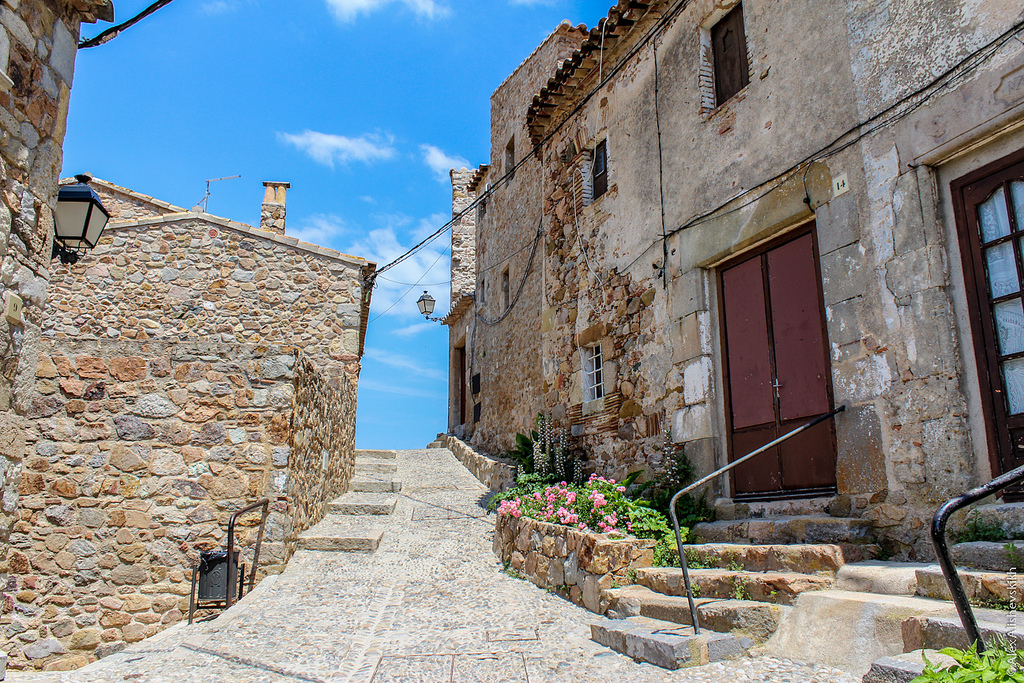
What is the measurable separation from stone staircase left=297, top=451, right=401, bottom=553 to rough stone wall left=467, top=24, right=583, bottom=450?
273 cm

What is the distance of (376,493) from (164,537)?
4.01 m

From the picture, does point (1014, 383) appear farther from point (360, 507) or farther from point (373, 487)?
point (373, 487)

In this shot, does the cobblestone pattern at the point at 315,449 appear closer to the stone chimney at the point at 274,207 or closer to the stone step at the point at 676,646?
the stone step at the point at 676,646

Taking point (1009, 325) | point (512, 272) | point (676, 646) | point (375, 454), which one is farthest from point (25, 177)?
point (512, 272)

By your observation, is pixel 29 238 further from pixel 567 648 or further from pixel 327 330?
pixel 327 330

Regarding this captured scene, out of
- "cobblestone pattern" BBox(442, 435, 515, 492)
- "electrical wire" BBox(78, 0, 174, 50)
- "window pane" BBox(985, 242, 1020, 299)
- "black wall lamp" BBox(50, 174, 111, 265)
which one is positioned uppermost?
"electrical wire" BBox(78, 0, 174, 50)

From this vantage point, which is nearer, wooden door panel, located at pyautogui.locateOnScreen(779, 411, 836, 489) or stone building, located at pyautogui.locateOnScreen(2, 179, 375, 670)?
wooden door panel, located at pyautogui.locateOnScreen(779, 411, 836, 489)

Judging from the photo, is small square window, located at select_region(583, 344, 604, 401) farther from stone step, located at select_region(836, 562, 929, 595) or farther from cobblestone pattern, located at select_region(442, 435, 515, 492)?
stone step, located at select_region(836, 562, 929, 595)

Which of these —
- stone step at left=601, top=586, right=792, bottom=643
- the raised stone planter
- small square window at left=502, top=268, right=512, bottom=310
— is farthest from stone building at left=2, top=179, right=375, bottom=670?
small square window at left=502, top=268, right=512, bottom=310

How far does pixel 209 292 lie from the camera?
Result: 1098cm

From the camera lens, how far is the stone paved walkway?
12.6ft

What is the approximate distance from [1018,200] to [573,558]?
4.02 metres

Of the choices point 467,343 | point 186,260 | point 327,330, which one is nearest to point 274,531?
point 327,330

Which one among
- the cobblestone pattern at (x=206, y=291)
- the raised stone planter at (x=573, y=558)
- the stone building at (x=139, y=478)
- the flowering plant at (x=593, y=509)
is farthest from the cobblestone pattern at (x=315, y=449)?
the raised stone planter at (x=573, y=558)
